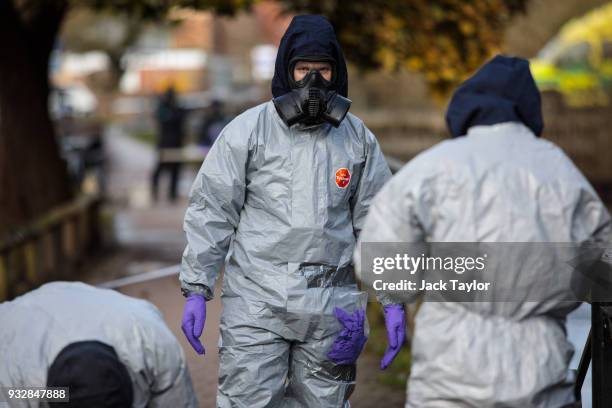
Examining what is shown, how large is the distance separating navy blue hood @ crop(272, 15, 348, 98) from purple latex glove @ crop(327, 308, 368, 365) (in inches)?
33.8

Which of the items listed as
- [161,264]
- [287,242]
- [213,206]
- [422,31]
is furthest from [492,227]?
[161,264]

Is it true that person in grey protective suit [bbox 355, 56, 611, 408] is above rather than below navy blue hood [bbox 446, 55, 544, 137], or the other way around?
below

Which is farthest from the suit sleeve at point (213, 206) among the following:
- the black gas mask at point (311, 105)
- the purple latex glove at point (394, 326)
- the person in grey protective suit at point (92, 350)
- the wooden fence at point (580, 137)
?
the wooden fence at point (580, 137)

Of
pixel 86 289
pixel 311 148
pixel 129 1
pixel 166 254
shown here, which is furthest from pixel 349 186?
pixel 166 254

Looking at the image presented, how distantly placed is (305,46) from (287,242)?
2.40ft

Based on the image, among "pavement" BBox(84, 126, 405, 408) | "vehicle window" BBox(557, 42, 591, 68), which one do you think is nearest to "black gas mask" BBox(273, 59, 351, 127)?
"pavement" BBox(84, 126, 405, 408)

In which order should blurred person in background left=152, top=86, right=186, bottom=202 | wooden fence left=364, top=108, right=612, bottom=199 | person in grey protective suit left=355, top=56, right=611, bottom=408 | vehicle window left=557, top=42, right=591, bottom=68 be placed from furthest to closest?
vehicle window left=557, top=42, right=591, bottom=68 < blurred person in background left=152, top=86, right=186, bottom=202 < wooden fence left=364, top=108, right=612, bottom=199 < person in grey protective suit left=355, top=56, right=611, bottom=408

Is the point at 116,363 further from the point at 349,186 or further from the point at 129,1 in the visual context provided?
the point at 129,1

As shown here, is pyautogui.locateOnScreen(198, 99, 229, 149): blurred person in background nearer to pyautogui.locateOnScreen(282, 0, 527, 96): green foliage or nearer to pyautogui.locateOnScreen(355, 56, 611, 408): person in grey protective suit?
pyautogui.locateOnScreen(282, 0, 527, 96): green foliage

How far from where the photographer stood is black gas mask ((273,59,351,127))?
4.29m

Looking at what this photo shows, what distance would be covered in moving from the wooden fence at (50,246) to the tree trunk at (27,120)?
1.02 feet

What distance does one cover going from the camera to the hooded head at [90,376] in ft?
11.3

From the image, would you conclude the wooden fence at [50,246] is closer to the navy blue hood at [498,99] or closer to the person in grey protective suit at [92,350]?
the person in grey protective suit at [92,350]

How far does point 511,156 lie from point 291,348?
4.58 ft
